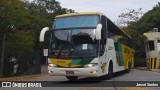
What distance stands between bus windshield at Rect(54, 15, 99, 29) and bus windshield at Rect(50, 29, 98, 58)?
1.36 ft

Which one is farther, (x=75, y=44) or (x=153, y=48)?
(x=153, y=48)

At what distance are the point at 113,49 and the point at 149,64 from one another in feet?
65.0

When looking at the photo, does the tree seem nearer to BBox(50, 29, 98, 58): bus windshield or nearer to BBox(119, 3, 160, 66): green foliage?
BBox(50, 29, 98, 58): bus windshield

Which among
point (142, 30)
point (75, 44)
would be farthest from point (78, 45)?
point (142, 30)

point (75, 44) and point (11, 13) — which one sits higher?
point (11, 13)

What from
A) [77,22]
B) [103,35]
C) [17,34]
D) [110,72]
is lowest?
[110,72]

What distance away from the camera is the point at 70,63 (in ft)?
63.8

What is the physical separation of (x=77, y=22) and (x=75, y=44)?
1339 millimetres

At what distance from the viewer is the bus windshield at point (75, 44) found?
19.5m

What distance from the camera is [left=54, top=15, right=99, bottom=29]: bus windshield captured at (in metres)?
20.2

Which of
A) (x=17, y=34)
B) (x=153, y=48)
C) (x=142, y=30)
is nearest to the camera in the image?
(x=17, y=34)

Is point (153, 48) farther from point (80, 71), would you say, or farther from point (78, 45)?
point (80, 71)

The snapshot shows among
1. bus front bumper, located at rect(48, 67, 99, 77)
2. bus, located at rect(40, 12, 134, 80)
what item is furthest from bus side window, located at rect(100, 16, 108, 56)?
bus front bumper, located at rect(48, 67, 99, 77)

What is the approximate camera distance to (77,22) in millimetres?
20406
